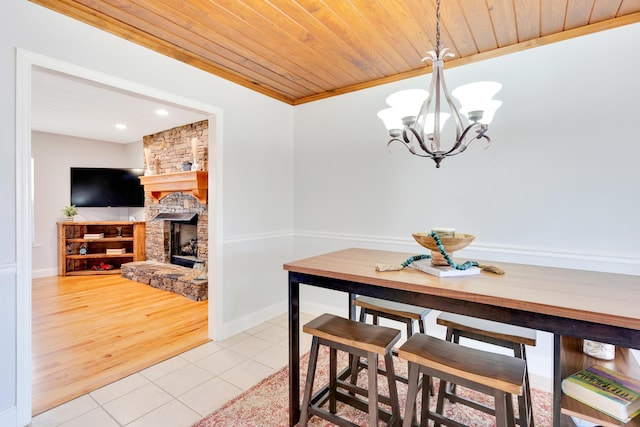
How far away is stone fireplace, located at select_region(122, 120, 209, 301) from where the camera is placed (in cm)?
477

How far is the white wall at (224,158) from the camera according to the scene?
68.2 inches

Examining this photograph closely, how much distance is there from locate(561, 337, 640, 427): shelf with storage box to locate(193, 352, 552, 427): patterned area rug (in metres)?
0.71

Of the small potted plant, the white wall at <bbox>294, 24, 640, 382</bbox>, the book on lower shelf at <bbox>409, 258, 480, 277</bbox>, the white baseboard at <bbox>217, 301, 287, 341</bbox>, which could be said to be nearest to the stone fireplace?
the small potted plant

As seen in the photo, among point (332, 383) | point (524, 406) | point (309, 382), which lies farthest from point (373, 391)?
point (524, 406)

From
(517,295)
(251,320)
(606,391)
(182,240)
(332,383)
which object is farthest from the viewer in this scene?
(182,240)

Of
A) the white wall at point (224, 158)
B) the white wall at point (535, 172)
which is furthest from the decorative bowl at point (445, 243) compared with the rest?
the white wall at point (224, 158)

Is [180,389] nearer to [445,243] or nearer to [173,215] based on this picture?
[445,243]

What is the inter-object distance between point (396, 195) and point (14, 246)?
2.76m

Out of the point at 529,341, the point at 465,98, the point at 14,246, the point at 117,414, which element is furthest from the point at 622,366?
the point at 14,246

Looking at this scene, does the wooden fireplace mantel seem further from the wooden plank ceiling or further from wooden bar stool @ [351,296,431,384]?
wooden bar stool @ [351,296,431,384]

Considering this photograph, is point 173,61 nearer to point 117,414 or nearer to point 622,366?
point 117,414

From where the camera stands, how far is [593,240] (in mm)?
2164

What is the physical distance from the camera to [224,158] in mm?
2943

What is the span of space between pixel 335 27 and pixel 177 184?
3.68m
